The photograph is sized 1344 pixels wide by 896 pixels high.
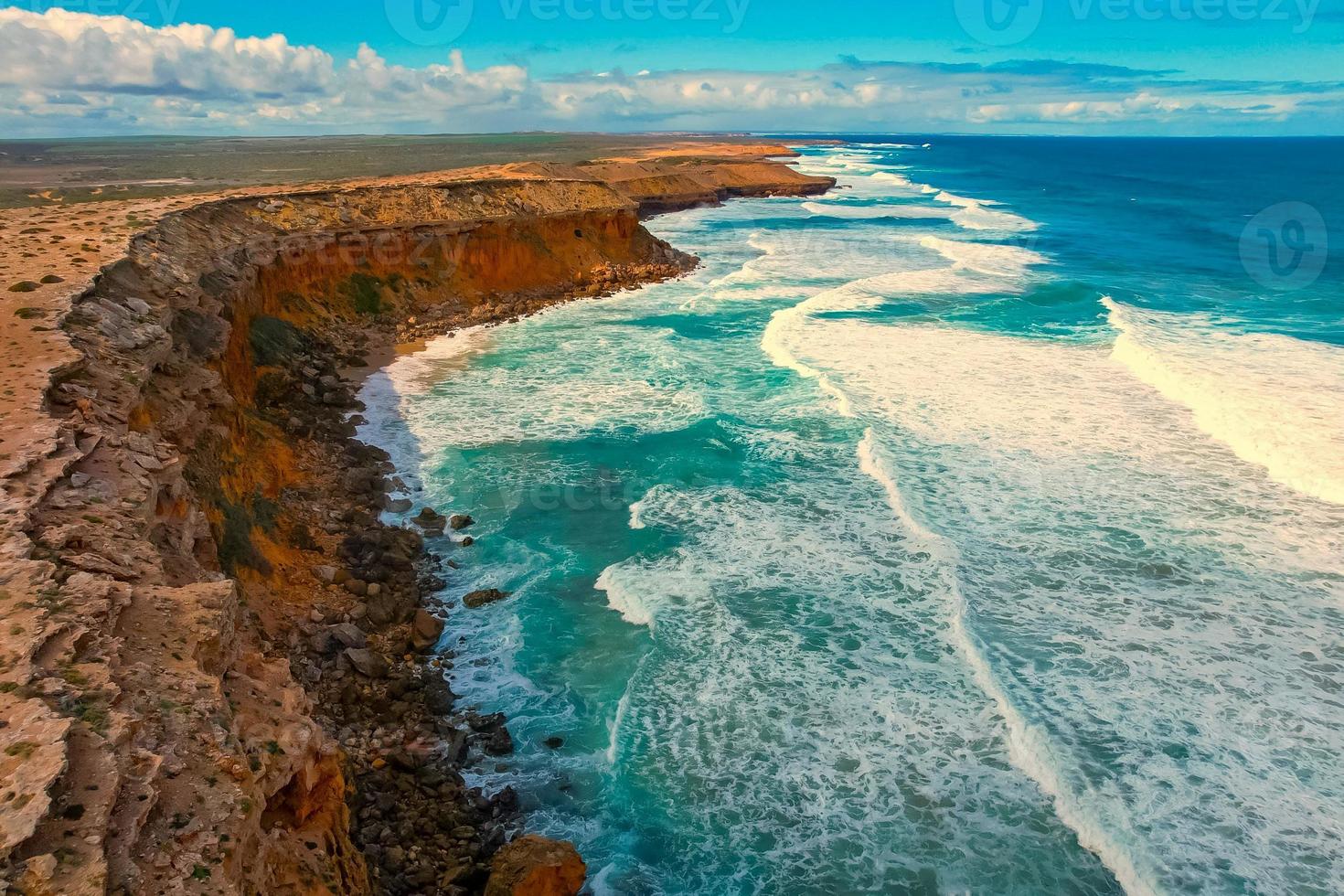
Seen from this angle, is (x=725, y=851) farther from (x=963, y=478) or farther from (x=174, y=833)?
(x=963, y=478)

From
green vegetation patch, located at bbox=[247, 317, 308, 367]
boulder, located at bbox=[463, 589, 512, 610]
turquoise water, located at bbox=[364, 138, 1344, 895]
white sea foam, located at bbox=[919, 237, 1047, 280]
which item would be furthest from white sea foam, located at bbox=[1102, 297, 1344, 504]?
green vegetation patch, located at bbox=[247, 317, 308, 367]

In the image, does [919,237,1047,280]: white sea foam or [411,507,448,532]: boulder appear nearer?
[411,507,448,532]: boulder

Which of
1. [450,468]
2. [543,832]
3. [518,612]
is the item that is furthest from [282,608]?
[450,468]

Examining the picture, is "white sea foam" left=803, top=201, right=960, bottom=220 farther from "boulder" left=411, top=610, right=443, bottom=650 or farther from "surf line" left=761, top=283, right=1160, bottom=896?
"boulder" left=411, top=610, right=443, bottom=650

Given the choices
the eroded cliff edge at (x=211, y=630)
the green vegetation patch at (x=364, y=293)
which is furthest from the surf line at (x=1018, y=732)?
the green vegetation patch at (x=364, y=293)

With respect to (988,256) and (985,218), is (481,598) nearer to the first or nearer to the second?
(988,256)

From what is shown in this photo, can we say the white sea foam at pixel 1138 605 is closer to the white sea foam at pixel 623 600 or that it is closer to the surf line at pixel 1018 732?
the surf line at pixel 1018 732
